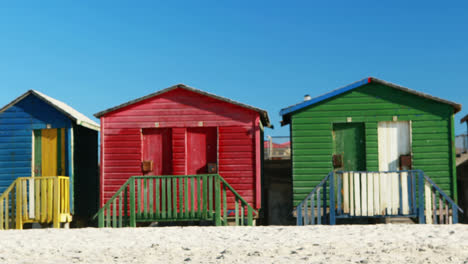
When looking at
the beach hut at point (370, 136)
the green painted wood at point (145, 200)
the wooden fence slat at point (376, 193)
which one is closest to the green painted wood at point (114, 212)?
the green painted wood at point (145, 200)

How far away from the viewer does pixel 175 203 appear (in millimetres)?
15250

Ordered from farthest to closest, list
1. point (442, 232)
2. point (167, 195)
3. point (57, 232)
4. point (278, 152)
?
1. point (278, 152)
2. point (167, 195)
3. point (57, 232)
4. point (442, 232)

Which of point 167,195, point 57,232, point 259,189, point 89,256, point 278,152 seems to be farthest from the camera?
point 278,152

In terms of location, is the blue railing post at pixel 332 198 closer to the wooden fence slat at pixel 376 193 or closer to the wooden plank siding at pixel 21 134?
the wooden fence slat at pixel 376 193

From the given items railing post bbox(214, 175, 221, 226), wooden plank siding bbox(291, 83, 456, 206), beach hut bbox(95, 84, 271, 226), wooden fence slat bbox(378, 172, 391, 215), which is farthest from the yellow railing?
wooden fence slat bbox(378, 172, 391, 215)

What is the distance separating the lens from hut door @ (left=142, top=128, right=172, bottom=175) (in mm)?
16625

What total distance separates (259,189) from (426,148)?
4426 mm

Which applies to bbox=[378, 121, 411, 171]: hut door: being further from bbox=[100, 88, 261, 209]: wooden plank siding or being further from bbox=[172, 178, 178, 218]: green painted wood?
bbox=[172, 178, 178, 218]: green painted wood

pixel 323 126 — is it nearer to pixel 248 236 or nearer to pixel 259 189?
pixel 259 189

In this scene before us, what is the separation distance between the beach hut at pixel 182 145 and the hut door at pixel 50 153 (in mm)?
1357

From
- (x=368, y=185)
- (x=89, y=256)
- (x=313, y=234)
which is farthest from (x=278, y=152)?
(x=89, y=256)

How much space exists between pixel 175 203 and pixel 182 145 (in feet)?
6.16

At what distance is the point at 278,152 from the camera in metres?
28.0

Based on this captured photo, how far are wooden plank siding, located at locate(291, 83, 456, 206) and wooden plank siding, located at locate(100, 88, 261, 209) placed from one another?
1.22 m
